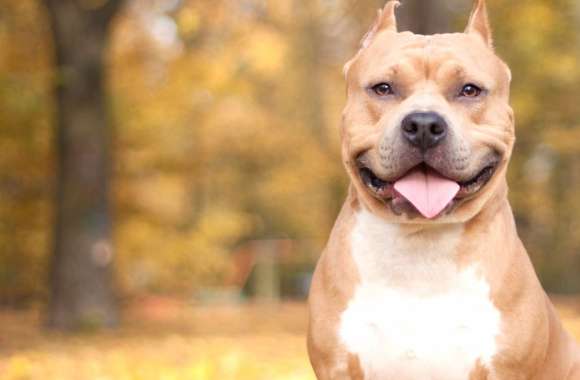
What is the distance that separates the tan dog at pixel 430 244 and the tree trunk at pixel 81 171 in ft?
24.7

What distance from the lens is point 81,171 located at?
37.0 feet

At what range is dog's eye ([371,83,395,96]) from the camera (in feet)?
12.6

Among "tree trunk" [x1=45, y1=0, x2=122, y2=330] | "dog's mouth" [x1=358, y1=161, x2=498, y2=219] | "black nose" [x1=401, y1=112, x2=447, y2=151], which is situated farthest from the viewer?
"tree trunk" [x1=45, y1=0, x2=122, y2=330]

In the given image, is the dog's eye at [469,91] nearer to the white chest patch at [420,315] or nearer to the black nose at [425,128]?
the black nose at [425,128]

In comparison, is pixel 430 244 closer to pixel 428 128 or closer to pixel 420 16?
pixel 428 128

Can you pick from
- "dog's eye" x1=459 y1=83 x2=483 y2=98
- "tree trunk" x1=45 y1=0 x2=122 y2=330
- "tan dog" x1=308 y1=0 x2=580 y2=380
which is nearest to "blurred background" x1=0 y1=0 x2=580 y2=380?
"tree trunk" x1=45 y1=0 x2=122 y2=330

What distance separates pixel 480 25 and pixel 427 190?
2.78ft

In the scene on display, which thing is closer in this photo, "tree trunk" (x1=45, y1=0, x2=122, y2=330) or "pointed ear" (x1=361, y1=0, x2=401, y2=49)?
"pointed ear" (x1=361, y1=0, x2=401, y2=49)

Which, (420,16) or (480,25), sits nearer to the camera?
(480,25)

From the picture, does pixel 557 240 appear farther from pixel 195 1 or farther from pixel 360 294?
pixel 360 294

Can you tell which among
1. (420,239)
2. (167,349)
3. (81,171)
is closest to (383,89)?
(420,239)

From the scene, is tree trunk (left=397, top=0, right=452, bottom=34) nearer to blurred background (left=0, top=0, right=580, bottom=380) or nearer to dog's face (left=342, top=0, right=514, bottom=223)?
blurred background (left=0, top=0, right=580, bottom=380)

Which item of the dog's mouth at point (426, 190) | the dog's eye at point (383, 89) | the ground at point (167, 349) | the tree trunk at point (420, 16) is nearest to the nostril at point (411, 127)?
the dog's mouth at point (426, 190)

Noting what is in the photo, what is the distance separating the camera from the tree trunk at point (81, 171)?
11102 millimetres
